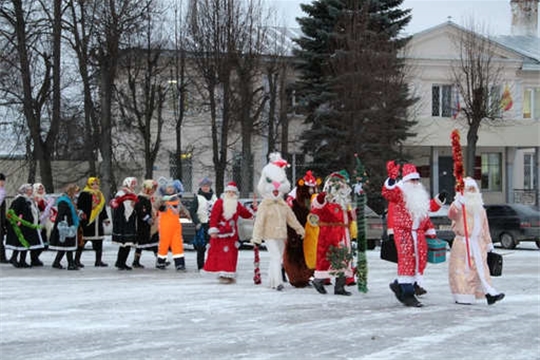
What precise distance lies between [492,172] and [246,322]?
3902 cm

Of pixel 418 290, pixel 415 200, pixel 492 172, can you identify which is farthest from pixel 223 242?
pixel 492 172

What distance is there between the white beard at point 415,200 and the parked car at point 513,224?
50.2 feet

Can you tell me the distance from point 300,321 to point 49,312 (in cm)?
329

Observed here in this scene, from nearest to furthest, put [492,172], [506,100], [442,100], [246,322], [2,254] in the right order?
1. [246,322]
2. [2,254]
3. [506,100]
4. [442,100]
5. [492,172]

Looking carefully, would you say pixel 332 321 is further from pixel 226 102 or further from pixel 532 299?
pixel 226 102

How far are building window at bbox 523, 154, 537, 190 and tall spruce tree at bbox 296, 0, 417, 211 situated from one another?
560 inches

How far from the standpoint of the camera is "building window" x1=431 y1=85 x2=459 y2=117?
43.6 metres

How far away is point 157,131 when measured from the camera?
132ft

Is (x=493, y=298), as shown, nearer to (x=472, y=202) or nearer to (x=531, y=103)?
(x=472, y=202)

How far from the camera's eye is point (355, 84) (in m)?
34.4

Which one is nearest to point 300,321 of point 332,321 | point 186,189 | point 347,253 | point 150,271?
point 332,321

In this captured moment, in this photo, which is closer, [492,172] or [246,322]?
[246,322]

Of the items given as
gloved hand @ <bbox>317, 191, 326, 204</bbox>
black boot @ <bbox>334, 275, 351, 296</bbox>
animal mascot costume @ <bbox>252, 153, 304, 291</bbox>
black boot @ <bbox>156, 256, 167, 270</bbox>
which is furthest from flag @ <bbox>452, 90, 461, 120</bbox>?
black boot @ <bbox>334, 275, 351, 296</bbox>

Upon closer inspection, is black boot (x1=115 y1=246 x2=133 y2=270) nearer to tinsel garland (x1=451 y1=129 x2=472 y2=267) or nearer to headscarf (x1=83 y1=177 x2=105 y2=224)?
headscarf (x1=83 y1=177 x2=105 y2=224)
